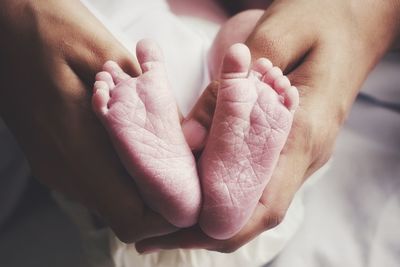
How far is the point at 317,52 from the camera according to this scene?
0.65m

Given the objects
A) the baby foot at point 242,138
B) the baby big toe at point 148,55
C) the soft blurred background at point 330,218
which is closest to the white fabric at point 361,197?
the soft blurred background at point 330,218

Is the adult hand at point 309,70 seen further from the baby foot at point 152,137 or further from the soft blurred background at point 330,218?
the soft blurred background at point 330,218

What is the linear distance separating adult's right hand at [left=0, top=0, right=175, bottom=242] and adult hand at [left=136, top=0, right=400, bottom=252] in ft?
0.25

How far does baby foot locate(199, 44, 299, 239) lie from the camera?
506 millimetres

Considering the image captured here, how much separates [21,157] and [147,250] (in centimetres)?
37

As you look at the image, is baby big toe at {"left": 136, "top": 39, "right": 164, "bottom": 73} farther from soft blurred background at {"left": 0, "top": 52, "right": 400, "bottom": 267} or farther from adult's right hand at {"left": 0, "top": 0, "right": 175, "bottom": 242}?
soft blurred background at {"left": 0, "top": 52, "right": 400, "bottom": 267}

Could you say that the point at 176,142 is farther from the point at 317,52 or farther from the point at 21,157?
the point at 21,157

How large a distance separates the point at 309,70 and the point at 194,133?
0.61ft

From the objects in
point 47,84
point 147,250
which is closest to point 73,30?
point 47,84

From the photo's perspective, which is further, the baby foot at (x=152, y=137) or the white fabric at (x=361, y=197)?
the white fabric at (x=361, y=197)

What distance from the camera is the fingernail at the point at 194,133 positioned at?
1.88 feet

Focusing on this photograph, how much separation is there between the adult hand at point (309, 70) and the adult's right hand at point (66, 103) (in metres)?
0.08

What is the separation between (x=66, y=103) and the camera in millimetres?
591

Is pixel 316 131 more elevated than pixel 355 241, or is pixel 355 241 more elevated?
pixel 316 131
